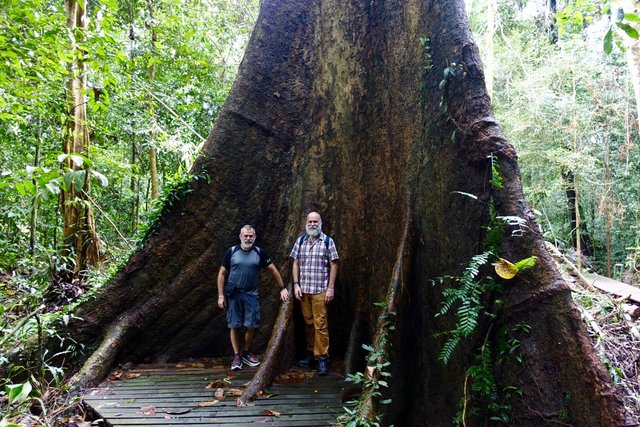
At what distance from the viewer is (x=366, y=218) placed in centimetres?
533

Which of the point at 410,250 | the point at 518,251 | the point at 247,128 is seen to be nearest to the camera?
the point at 518,251

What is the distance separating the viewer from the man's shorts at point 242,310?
207 inches

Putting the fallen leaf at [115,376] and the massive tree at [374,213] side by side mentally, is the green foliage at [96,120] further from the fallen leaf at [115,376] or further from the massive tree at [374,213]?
the massive tree at [374,213]

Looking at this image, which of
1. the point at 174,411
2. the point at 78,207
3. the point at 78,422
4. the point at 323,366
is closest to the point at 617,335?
the point at 323,366

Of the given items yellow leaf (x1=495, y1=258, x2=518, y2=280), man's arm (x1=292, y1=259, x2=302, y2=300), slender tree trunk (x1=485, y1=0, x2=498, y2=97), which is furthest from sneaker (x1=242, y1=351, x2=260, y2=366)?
slender tree trunk (x1=485, y1=0, x2=498, y2=97)

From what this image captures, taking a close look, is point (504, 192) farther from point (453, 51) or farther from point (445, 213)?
point (453, 51)

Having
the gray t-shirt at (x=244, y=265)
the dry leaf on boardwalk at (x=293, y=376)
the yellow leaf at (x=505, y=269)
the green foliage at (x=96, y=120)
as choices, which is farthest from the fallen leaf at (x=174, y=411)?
the yellow leaf at (x=505, y=269)

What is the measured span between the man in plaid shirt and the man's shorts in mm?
505

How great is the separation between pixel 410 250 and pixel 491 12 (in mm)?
12423

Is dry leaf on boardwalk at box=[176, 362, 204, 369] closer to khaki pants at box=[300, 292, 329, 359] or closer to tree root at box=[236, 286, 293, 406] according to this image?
tree root at box=[236, 286, 293, 406]

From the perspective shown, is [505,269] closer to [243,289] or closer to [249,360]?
[243,289]

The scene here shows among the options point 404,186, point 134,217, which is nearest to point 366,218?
point 404,186

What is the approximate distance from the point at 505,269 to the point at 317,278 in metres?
2.43

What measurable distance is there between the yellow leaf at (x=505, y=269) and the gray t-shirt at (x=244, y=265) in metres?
2.86
